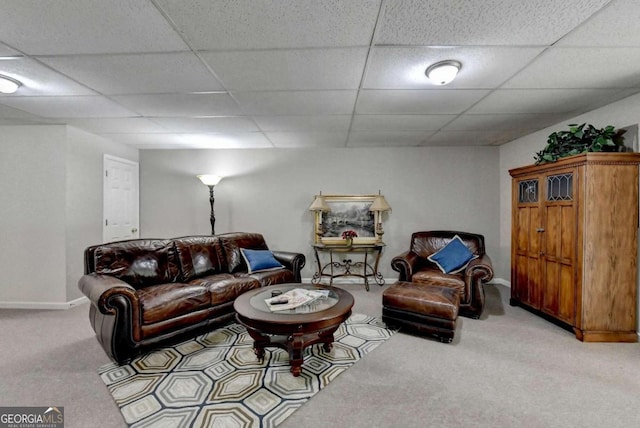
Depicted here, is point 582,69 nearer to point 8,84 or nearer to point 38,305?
point 8,84

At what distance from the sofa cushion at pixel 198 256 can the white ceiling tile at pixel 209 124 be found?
1456 mm

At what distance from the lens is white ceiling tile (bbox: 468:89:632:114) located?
260cm

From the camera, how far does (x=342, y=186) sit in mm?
4891

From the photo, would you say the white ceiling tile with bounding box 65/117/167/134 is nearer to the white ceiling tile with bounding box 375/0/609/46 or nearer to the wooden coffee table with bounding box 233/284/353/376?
the wooden coffee table with bounding box 233/284/353/376

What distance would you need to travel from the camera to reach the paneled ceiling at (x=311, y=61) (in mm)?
1542

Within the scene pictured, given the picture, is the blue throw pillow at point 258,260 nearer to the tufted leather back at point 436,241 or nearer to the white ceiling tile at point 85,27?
the tufted leather back at point 436,241

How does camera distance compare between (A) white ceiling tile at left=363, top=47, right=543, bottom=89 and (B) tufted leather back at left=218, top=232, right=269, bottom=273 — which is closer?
(A) white ceiling tile at left=363, top=47, right=543, bottom=89

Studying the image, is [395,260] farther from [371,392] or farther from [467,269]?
[371,392]

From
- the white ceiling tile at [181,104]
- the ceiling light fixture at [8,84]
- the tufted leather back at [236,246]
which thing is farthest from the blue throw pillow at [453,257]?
the ceiling light fixture at [8,84]

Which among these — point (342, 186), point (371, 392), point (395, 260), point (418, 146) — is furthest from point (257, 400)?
point (418, 146)

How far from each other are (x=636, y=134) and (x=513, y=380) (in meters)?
2.65

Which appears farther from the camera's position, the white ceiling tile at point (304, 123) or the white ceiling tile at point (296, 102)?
the white ceiling tile at point (304, 123)

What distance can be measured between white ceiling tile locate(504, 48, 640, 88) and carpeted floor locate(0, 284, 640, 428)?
2.35m

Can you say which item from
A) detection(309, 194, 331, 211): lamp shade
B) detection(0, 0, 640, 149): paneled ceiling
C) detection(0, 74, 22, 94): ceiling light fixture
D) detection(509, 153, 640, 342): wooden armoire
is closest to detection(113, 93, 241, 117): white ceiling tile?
detection(0, 0, 640, 149): paneled ceiling
